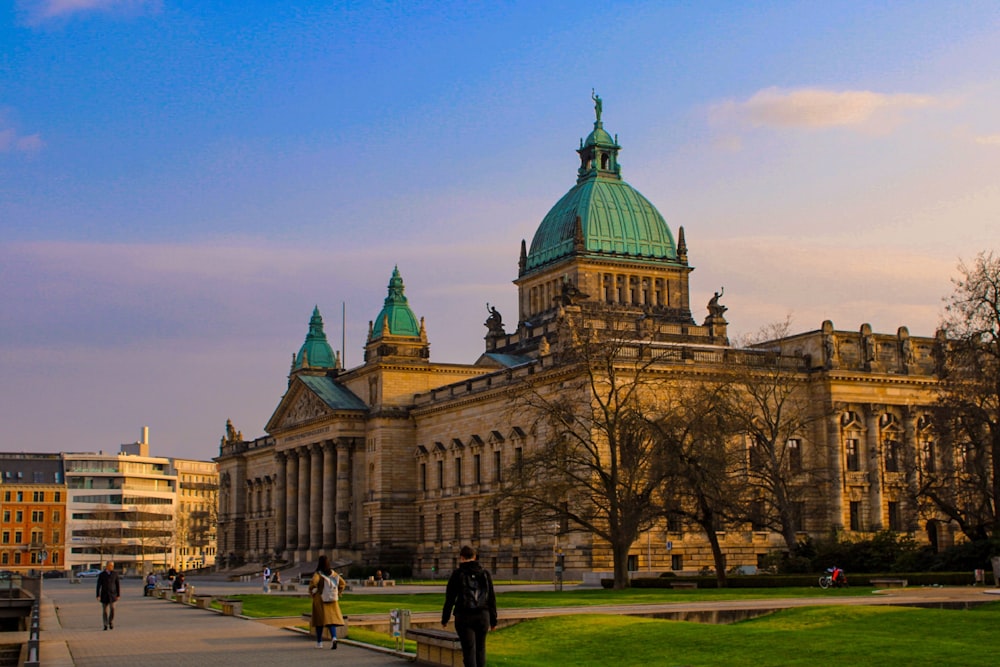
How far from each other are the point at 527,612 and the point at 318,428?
269 ft

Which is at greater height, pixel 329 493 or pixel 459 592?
pixel 329 493

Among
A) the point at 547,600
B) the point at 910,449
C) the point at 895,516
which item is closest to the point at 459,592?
the point at 547,600

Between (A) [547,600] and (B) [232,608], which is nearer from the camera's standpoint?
(B) [232,608]

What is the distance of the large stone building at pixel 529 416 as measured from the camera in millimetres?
92188

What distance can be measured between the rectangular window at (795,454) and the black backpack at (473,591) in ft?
196

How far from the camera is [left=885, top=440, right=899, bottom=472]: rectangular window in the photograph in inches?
3713

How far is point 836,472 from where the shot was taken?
301 feet

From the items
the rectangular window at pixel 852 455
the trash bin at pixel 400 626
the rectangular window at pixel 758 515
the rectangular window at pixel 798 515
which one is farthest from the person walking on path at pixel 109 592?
the rectangular window at pixel 852 455

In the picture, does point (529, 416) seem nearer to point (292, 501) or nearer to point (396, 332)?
point (396, 332)

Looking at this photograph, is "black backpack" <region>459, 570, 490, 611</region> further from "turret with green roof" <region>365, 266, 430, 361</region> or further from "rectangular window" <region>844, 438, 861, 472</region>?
"turret with green roof" <region>365, 266, 430, 361</region>

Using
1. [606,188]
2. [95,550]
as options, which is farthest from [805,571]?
[95,550]

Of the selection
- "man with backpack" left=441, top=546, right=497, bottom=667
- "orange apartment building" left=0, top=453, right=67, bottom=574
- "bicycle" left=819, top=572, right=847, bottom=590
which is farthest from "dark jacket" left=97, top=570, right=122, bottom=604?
"orange apartment building" left=0, top=453, right=67, bottom=574

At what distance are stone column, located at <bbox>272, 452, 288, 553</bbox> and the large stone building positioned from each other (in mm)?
220

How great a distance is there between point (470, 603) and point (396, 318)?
94.8 m
